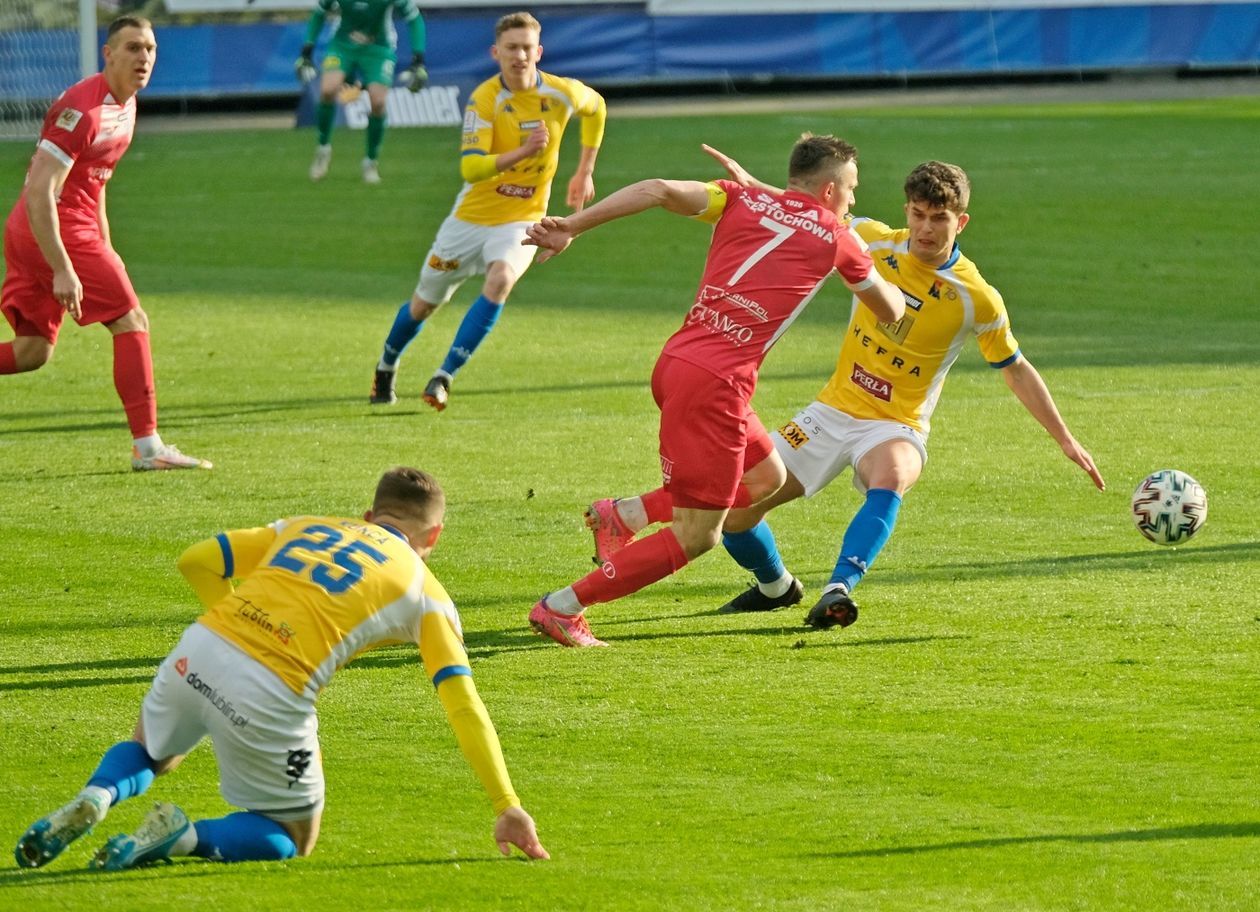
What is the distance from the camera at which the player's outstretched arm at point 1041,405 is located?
7.68 meters

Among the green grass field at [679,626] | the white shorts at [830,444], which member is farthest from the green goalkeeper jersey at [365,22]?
the white shorts at [830,444]

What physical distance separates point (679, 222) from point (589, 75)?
11645 millimetres

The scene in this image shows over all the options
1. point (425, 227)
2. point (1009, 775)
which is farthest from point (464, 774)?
point (425, 227)

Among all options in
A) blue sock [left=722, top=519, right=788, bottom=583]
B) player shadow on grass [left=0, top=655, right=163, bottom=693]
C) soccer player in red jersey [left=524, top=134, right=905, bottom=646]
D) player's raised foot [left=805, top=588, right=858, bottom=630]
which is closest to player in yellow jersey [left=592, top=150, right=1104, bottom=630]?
blue sock [left=722, top=519, right=788, bottom=583]

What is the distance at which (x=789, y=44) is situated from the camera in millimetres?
32938

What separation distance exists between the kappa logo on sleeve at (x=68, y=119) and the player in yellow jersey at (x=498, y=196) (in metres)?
2.88

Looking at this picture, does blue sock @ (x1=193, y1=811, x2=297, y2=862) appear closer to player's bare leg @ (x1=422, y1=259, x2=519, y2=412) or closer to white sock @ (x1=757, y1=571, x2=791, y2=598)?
white sock @ (x1=757, y1=571, x2=791, y2=598)

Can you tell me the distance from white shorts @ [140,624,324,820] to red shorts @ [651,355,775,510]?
7.49ft

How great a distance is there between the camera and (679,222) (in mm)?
20781

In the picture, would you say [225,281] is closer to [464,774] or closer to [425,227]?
[425,227]

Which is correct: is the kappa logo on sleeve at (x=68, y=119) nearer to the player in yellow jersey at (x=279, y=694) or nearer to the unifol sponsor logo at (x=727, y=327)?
the unifol sponsor logo at (x=727, y=327)

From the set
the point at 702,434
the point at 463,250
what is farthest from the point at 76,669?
the point at 463,250

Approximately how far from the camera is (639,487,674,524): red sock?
7.46 metres

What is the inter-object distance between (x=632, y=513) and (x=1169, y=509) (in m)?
2.23
